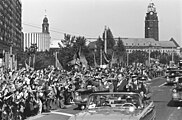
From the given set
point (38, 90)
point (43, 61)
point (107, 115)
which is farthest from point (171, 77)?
point (43, 61)

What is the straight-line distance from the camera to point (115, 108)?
8.17 meters

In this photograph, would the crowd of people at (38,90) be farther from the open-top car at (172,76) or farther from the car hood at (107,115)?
the open-top car at (172,76)

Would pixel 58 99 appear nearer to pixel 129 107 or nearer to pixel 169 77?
pixel 129 107

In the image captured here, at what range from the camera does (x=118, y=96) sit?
29.0 feet

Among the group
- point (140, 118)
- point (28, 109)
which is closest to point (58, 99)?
point (28, 109)

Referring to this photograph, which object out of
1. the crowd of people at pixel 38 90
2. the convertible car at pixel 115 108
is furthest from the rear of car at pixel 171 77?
the convertible car at pixel 115 108

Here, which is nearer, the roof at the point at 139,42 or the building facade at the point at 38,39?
the building facade at the point at 38,39

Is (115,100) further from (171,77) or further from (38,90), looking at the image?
Result: (171,77)

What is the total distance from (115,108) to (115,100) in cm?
61

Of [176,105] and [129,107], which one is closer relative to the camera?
[129,107]

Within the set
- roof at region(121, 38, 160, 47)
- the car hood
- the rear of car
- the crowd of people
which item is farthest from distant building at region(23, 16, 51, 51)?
the car hood

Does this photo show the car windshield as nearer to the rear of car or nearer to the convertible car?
the convertible car

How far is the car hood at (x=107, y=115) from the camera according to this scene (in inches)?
Result: 280

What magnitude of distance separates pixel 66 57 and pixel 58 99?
1866 inches
